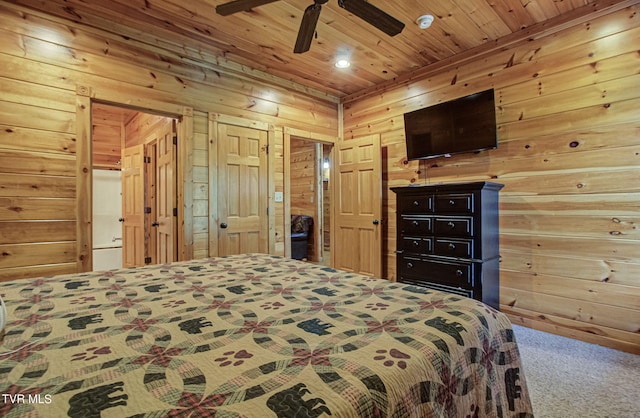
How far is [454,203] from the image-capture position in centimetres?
288

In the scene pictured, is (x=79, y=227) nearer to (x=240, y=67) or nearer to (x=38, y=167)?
(x=38, y=167)

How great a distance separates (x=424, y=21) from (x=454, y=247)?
200 centimetres

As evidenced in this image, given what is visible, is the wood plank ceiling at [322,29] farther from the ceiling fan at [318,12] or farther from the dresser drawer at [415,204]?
the dresser drawer at [415,204]

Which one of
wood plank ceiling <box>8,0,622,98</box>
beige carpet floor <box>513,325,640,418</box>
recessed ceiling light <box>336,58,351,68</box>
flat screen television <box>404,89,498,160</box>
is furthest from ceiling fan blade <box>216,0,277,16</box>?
beige carpet floor <box>513,325,640,418</box>

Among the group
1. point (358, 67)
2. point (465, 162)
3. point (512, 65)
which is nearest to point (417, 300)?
point (465, 162)

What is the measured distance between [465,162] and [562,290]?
148 cm

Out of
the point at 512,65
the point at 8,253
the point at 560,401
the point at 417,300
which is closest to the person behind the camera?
the point at 417,300

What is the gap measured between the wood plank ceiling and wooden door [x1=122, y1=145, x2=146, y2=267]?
1.81m

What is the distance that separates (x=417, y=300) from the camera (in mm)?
1230

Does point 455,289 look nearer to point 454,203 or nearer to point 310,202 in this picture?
point 454,203

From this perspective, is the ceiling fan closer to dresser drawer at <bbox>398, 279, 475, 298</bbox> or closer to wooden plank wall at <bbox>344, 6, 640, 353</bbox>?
wooden plank wall at <bbox>344, 6, 640, 353</bbox>

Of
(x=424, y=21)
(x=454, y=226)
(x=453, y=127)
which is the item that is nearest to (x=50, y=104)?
(x=424, y=21)

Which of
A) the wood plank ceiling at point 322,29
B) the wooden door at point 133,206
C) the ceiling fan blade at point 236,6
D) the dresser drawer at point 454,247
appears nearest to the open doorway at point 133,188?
the wooden door at point 133,206

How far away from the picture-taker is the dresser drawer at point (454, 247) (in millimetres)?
2811
